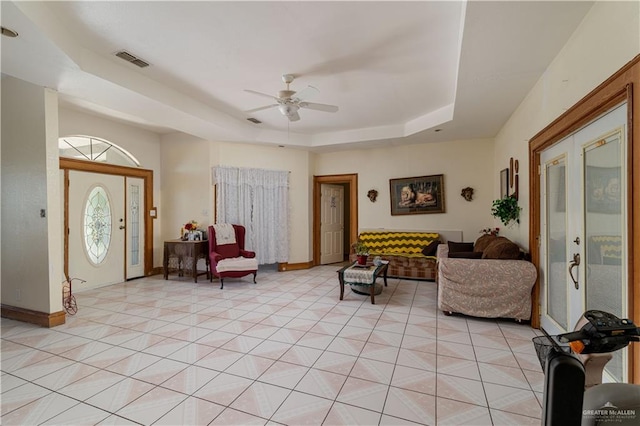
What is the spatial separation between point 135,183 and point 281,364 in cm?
502

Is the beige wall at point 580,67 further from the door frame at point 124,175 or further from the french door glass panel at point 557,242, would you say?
the door frame at point 124,175

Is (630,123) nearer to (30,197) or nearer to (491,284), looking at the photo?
(491,284)

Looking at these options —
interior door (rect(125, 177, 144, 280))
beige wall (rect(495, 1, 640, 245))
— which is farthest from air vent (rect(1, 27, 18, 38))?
beige wall (rect(495, 1, 640, 245))

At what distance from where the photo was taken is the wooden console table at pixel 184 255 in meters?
5.38

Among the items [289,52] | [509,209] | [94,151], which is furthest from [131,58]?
[509,209]

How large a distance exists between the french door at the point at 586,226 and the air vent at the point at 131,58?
4.15 metres

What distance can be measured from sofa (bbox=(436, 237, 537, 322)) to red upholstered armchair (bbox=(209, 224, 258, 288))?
3272mm

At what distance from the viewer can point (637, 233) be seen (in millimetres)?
Result: 1558

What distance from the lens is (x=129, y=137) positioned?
5.55 meters

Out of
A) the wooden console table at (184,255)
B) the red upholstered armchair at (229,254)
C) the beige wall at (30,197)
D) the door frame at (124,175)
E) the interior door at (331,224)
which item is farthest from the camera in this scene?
the interior door at (331,224)

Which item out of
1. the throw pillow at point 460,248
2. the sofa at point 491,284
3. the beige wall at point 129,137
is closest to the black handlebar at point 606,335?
the sofa at point 491,284

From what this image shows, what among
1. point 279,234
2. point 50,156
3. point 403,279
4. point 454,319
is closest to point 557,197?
point 454,319

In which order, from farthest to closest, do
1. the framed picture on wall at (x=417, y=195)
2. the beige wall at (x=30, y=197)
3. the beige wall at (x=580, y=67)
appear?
1. the framed picture on wall at (x=417, y=195)
2. the beige wall at (x=30, y=197)
3. the beige wall at (x=580, y=67)

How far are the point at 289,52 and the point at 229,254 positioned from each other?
3789 mm
